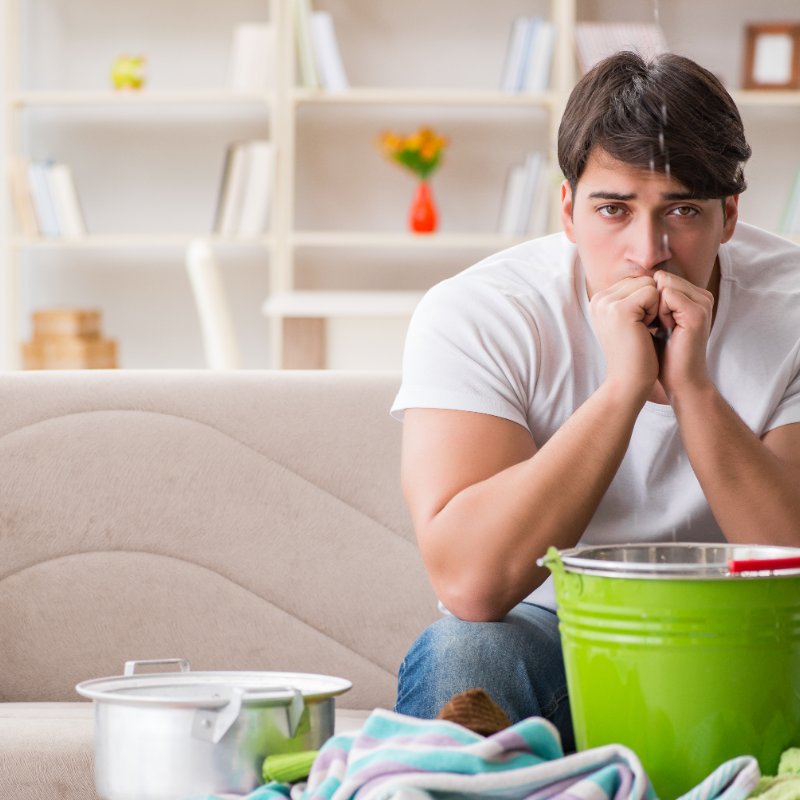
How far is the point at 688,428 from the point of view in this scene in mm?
→ 1369

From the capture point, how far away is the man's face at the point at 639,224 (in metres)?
1.40

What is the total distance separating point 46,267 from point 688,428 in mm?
4078

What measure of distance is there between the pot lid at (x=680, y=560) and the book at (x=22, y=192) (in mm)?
3958

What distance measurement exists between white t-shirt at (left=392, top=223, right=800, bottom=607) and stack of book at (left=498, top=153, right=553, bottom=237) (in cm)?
316

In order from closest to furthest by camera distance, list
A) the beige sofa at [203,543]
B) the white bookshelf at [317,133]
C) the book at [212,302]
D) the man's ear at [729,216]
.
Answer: the man's ear at [729,216] < the beige sofa at [203,543] < the book at [212,302] < the white bookshelf at [317,133]

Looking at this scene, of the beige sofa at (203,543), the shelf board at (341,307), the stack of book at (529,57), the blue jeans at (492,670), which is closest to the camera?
the blue jeans at (492,670)

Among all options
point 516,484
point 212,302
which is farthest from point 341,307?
point 516,484

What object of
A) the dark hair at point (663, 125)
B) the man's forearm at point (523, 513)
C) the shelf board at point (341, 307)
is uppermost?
the dark hair at point (663, 125)

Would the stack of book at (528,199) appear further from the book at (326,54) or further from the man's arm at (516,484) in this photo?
the man's arm at (516,484)

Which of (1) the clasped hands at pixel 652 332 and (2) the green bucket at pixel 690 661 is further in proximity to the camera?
(1) the clasped hands at pixel 652 332

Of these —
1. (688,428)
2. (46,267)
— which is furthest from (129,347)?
(688,428)

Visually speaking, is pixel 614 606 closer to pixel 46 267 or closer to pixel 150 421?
pixel 150 421

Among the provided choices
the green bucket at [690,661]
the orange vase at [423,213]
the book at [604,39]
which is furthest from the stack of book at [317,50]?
the green bucket at [690,661]

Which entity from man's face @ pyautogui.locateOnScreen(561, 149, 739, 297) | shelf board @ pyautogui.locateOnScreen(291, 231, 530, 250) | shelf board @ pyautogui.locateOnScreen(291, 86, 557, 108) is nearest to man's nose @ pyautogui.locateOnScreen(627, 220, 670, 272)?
man's face @ pyautogui.locateOnScreen(561, 149, 739, 297)
